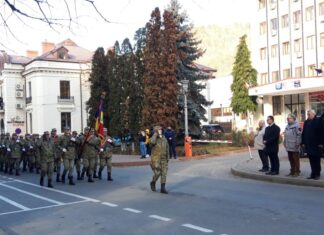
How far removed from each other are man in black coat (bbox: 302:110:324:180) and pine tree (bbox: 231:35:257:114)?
42418 mm

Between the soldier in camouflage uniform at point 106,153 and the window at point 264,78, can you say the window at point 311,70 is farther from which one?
the soldier in camouflage uniform at point 106,153

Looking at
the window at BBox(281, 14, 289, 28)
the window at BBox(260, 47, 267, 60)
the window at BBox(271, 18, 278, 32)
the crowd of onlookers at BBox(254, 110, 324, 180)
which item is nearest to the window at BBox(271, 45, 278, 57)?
the window at BBox(260, 47, 267, 60)

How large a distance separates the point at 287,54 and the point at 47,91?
27.9 meters

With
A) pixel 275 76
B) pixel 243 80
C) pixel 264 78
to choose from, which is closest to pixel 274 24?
pixel 275 76

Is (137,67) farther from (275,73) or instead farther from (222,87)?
(222,87)

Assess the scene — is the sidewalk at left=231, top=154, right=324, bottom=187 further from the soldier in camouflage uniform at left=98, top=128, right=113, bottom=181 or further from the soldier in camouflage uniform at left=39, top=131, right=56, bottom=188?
the soldier in camouflage uniform at left=39, top=131, right=56, bottom=188

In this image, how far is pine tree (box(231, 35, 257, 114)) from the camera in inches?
2190

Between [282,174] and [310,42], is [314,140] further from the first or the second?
[310,42]

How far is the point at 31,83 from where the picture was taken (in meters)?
59.1

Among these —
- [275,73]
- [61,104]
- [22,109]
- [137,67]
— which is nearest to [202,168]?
[137,67]

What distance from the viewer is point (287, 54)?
5341 cm

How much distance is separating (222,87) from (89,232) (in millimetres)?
Answer: 61070

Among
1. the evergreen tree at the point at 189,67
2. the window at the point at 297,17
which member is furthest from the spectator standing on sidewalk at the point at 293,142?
the window at the point at 297,17

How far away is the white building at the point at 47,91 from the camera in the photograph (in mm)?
57375
